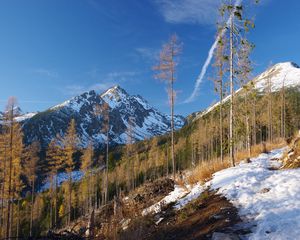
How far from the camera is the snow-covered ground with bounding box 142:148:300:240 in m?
6.45

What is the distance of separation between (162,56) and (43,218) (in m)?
71.5

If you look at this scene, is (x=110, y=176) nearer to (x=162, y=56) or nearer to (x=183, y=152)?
(x=183, y=152)

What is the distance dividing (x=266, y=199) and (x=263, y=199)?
8 cm

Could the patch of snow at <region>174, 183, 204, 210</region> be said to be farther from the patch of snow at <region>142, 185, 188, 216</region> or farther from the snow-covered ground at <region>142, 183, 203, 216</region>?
the patch of snow at <region>142, 185, 188, 216</region>

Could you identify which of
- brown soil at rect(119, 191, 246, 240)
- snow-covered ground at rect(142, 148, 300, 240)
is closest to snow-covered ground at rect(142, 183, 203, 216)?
snow-covered ground at rect(142, 148, 300, 240)

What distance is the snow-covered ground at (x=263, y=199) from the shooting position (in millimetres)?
6453

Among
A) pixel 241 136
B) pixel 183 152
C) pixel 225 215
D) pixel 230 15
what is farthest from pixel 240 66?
pixel 183 152

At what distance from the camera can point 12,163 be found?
109 ft

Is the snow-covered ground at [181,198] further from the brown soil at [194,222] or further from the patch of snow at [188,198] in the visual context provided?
the brown soil at [194,222]

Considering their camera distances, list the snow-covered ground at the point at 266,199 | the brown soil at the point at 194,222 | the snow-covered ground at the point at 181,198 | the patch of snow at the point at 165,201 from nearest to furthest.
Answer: the snow-covered ground at the point at 266,199
the brown soil at the point at 194,222
the snow-covered ground at the point at 181,198
the patch of snow at the point at 165,201

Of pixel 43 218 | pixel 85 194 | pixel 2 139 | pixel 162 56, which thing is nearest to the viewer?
pixel 162 56

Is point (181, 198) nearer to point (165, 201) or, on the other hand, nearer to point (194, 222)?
point (165, 201)

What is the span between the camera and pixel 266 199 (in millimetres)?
8281

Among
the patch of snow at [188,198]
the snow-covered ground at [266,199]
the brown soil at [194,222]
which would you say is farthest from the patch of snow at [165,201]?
the snow-covered ground at [266,199]
